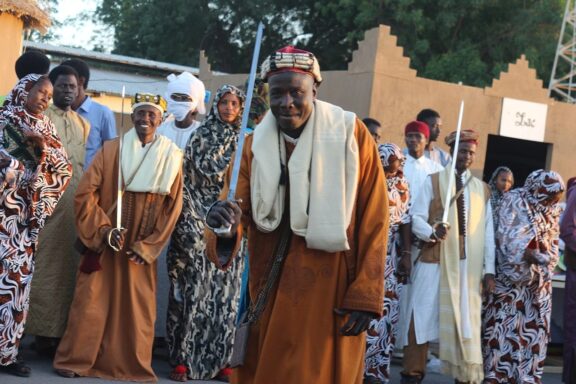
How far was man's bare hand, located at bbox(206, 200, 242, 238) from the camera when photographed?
4305 millimetres

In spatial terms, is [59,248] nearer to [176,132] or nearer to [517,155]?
[176,132]

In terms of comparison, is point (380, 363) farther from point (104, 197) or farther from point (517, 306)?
point (104, 197)

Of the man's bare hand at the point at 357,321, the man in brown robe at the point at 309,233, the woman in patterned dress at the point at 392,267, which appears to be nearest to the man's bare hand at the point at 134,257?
the woman in patterned dress at the point at 392,267

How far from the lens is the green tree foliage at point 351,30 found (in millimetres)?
27078

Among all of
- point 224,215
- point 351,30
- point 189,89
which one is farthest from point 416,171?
point 351,30

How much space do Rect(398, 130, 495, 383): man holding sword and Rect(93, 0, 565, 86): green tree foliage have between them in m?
17.6

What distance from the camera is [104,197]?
7.77 meters

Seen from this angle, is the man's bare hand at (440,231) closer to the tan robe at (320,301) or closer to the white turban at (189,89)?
the white turban at (189,89)

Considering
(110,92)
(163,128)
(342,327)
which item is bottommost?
(342,327)

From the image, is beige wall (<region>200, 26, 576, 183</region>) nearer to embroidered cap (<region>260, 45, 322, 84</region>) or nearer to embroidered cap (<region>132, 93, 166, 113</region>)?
embroidered cap (<region>132, 93, 166, 113</region>)

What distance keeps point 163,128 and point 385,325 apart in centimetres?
265

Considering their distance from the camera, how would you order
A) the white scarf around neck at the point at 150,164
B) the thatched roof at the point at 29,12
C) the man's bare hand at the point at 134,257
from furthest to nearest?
the thatched roof at the point at 29,12
the white scarf around neck at the point at 150,164
the man's bare hand at the point at 134,257

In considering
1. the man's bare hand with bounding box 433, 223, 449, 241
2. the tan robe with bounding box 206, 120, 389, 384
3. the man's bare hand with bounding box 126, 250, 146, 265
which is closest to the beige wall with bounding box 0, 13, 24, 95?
the man's bare hand with bounding box 126, 250, 146, 265

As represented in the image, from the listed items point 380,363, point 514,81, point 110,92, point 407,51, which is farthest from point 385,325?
point 407,51
